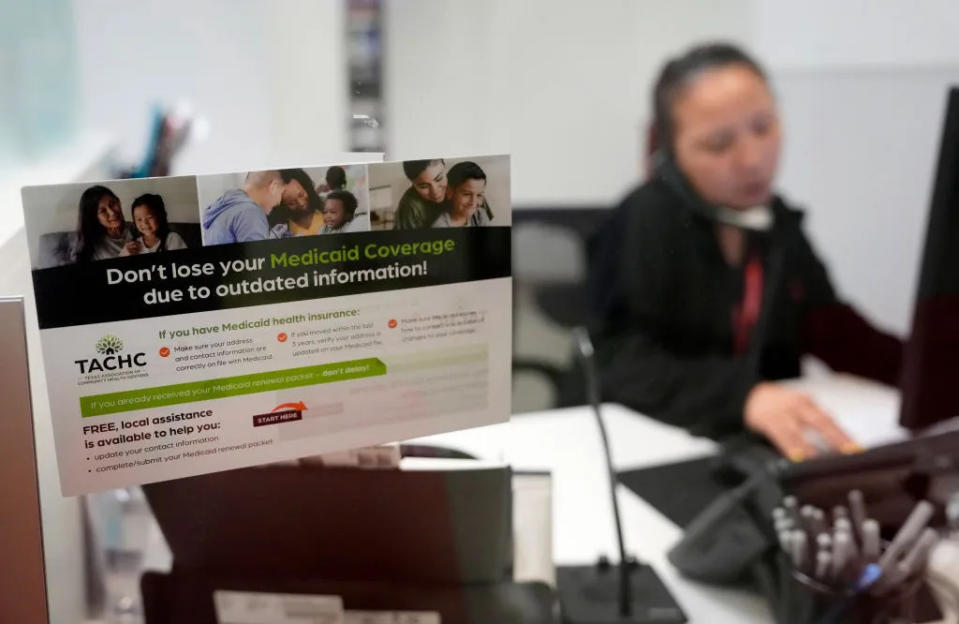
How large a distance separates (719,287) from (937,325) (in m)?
0.38

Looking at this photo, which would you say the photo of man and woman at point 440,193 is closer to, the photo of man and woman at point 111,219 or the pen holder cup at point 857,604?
the photo of man and woman at point 111,219

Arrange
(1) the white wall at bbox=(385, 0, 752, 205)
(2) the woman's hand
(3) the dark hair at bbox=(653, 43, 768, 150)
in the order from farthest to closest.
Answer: (1) the white wall at bbox=(385, 0, 752, 205) < (3) the dark hair at bbox=(653, 43, 768, 150) < (2) the woman's hand

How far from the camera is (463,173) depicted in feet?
1.67

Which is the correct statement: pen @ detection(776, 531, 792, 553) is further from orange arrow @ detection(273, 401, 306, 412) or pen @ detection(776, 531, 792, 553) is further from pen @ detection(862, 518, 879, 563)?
orange arrow @ detection(273, 401, 306, 412)

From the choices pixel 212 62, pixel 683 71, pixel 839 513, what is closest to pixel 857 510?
pixel 839 513

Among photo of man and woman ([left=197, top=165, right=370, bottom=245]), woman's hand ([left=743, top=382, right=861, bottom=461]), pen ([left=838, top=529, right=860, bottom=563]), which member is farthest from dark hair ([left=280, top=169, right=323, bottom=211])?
woman's hand ([left=743, top=382, right=861, bottom=461])

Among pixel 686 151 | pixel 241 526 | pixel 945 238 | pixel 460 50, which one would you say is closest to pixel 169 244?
pixel 241 526

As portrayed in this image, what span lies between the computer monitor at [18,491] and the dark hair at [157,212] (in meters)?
0.08

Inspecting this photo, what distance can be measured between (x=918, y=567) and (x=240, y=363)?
0.58 metres

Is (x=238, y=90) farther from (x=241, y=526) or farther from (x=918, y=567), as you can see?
(x=918, y=567)

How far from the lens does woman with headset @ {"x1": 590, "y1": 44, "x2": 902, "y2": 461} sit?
44.7 inches

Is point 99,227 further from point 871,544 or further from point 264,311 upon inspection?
point 871,544

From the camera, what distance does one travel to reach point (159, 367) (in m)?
0.48

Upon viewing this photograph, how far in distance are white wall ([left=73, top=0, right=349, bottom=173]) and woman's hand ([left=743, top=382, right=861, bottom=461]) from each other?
2.90ft
